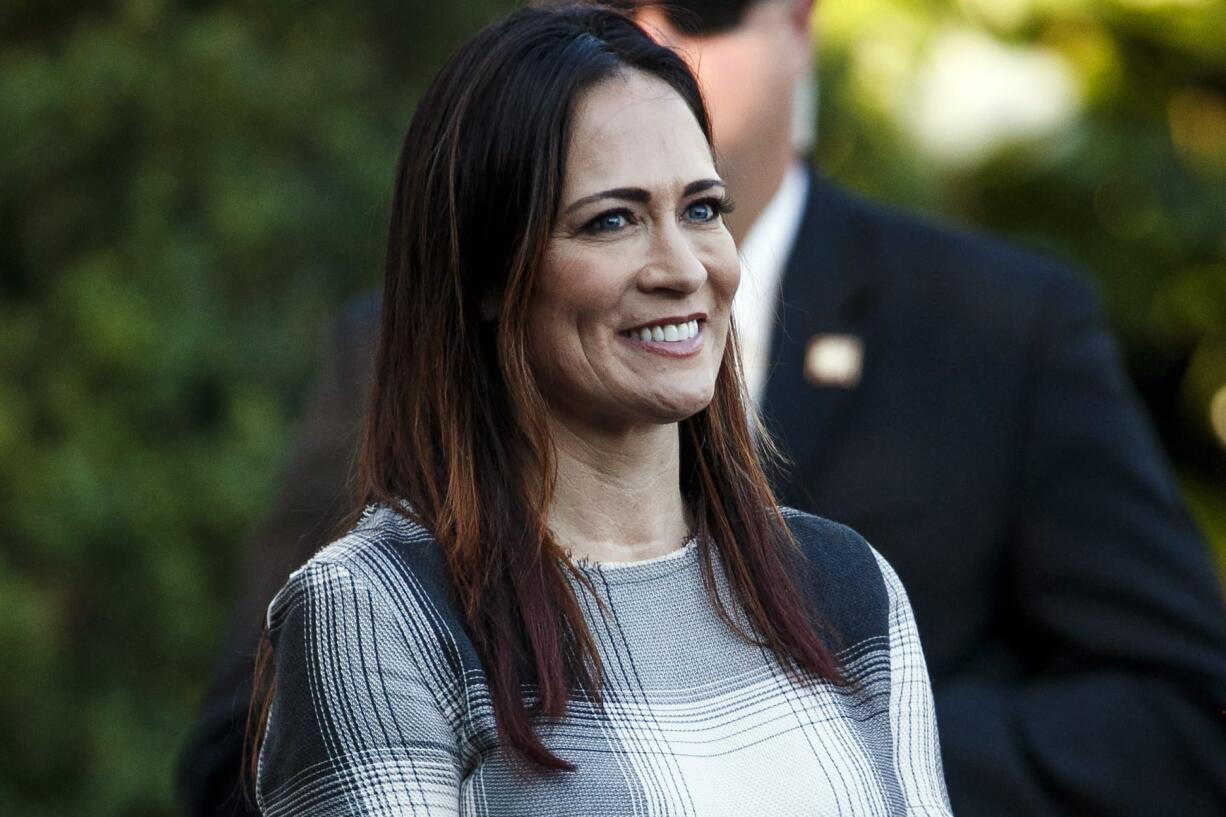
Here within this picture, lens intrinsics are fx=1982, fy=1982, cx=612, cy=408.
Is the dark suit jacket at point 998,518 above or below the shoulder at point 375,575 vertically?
below

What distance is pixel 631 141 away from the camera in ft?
6.57

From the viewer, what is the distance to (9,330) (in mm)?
5809

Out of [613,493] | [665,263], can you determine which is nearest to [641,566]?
[613,493]

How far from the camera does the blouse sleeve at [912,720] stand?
2.05m

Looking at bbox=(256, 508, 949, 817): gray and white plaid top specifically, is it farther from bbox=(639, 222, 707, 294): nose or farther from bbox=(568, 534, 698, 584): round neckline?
bbox=(639, 222, 707, 294): nose

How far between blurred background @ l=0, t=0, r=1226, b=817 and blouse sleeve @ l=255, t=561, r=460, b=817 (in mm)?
3407


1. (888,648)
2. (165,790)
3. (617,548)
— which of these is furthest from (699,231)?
(165,790)

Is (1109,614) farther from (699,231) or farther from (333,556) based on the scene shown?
(333,556)

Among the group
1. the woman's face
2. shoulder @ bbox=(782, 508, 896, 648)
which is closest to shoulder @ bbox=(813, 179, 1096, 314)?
shoulder @ bbox=(782, 508, 896, 648)

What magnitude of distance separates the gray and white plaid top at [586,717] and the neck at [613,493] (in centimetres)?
3

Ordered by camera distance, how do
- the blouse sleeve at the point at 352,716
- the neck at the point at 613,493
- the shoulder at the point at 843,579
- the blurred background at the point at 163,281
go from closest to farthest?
the blouse sleeve at the point at 352,716
the neck at the point at 613,493
the shoulder at the point at 843,579
the blurred background at the point at 163,281

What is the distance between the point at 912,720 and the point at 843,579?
174mm

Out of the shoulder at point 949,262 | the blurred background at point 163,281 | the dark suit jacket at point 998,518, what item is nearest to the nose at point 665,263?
the dark suit jacket at point 998,518

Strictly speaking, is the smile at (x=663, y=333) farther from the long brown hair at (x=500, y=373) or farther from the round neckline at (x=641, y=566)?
the round neckline at (x=641, y=566)
